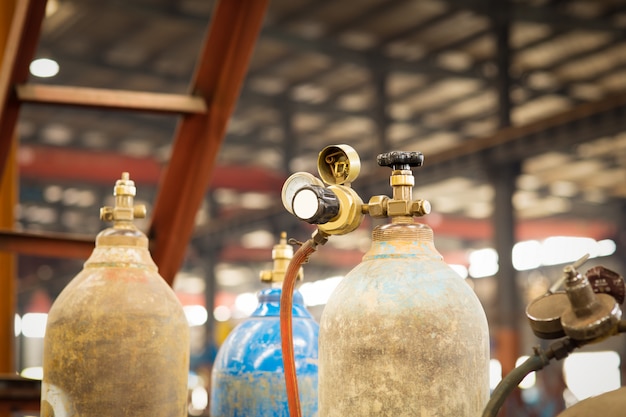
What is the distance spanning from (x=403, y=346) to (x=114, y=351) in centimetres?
53

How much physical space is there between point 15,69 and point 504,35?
6977 millimetres

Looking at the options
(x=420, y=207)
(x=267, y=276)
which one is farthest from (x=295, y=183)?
(x=267, y=276)

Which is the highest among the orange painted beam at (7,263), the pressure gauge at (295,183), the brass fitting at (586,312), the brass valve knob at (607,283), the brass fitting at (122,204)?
the orange painted beam at (7,263)

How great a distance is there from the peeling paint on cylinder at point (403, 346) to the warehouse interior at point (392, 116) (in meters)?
4.89

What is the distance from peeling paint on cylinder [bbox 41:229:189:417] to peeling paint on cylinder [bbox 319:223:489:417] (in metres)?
0.33

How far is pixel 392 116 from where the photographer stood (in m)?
10.7

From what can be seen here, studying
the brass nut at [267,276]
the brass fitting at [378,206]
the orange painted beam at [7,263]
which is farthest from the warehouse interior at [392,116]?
the brass fitting at [378,206]

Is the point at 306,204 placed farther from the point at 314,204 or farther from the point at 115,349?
the point at 115,349

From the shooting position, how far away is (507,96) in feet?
27.7

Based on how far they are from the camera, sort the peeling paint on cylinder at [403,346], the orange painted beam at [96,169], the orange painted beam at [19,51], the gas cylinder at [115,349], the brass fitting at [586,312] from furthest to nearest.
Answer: the orange painted beam at [96,169] < the orange painted beam at [19,51] < the gas cylinder at [115,349] < the peeling paint on cylinder at [403,346] < the brass fitting at [586,312]

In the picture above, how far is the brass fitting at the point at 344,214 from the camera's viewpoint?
125 cm

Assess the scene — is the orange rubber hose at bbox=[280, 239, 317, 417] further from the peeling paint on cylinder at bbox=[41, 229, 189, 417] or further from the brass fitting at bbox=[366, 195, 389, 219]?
the peeling paint on cylinder at bbox=[41, 229, 189, 417]

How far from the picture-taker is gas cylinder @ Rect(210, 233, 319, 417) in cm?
157

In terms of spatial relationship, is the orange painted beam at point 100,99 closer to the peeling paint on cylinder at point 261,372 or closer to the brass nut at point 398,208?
the peeling paint on cylinder at point 261,372
